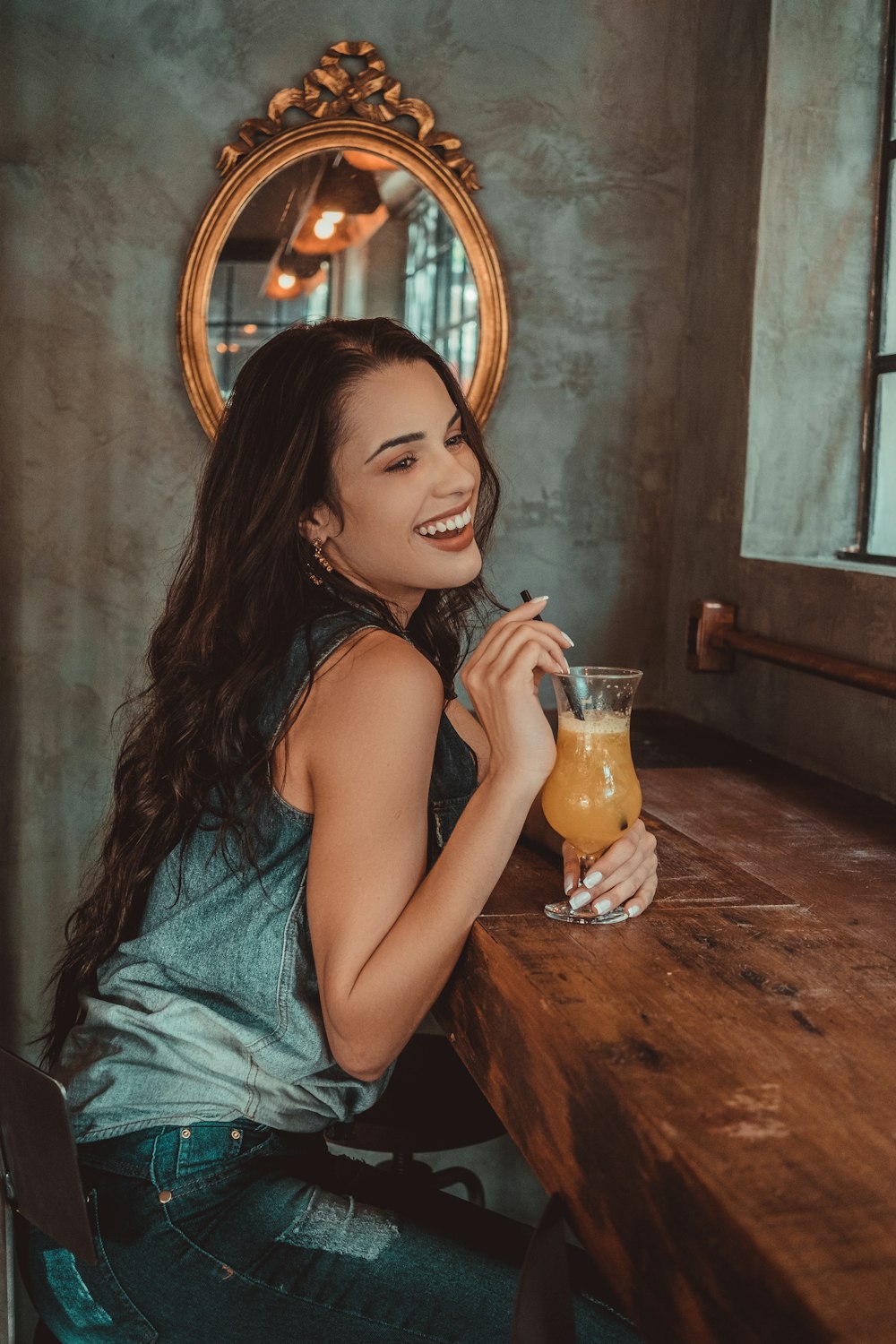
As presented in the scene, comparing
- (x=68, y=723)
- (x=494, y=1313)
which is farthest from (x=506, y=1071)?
(x=68, y=723)

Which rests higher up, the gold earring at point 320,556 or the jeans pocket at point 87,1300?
the gold earring at point 320,556

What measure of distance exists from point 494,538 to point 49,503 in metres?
1.04

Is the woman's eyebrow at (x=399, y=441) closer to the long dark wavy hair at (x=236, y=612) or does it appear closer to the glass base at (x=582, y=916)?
the long dark wavy hair at (x=236, y=612)

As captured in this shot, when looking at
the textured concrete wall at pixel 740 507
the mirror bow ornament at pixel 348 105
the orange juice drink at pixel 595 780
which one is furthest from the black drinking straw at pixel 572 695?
the mirror bow ornament at pixel 348 105

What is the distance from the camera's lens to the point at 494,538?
9.93ft

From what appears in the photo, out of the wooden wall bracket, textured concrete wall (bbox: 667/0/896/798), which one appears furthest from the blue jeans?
the wooden wall bracket

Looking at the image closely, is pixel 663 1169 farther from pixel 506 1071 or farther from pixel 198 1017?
pixel 198 1017

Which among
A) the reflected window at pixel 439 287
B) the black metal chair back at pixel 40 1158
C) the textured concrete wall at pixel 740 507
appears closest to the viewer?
the black metal chair back at pixel 40 1158

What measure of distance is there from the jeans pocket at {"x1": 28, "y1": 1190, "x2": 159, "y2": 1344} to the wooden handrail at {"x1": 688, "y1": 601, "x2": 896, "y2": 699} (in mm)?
1458

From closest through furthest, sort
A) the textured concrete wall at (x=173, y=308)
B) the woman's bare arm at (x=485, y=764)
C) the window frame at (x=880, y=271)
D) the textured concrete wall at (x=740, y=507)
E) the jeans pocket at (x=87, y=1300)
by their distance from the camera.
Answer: the jeans pocket at (x=87, y=1300) → the woman's bare arm at (x=485, y=764) → the textured concrete wall at (x=740, y=507) → the window frame at (x=880, y=271) → the textured concrete wall at (x=173, y=308)

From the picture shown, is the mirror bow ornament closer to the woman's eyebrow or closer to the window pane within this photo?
the window pane

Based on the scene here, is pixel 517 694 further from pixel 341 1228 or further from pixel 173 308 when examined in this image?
pixel 173 308

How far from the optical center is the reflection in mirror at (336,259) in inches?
109

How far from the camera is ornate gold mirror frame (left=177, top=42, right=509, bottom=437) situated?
2.74m
